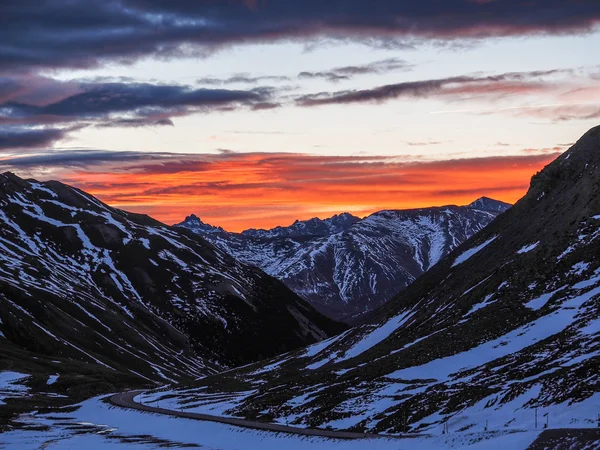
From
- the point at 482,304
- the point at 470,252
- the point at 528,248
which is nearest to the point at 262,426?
the point at 482,304

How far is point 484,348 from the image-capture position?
307ft

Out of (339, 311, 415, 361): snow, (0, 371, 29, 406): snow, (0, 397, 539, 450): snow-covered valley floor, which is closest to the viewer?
(0, 397, 539, 450): snow-covered valley floor

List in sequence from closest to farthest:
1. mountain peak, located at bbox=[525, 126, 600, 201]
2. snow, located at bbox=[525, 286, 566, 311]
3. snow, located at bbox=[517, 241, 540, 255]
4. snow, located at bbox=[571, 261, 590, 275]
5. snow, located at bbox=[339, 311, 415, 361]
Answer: snow, located at bbox=[525, 286, 566, 311] < snow, located at bbox=[571, 261, 590, 275] < snow, located at bbox=[517, 241, 540, 255] < snow, located at bbox=[339, 311, 415, 361] < mountain peak, located at bbox=[525, 126, 600, 201]

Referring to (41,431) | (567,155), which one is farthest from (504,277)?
(41,431)

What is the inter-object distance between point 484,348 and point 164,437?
38.6 meters

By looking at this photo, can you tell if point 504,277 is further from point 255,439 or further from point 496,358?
point 255,439

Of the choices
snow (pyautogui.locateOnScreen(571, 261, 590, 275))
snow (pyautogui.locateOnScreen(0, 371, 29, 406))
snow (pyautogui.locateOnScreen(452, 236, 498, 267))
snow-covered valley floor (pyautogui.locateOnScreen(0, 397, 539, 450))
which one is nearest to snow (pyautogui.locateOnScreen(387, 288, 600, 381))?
→ snow (pyautogui.locateOnScreen(571, 261, 590, 275))

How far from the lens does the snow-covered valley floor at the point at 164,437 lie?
178ft

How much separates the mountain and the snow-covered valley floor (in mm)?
4594

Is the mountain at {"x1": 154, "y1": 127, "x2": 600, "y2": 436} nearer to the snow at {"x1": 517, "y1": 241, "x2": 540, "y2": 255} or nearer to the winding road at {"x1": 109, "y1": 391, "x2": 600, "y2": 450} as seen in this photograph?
the winding road at {"x1": 109, "y1": 391, "x2": 600, "y2": 450}

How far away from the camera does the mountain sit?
64438 mm

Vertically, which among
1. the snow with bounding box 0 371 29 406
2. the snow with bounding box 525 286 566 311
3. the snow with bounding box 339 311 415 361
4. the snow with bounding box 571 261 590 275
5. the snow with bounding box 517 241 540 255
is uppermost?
the snow with bounding box 517 241 540 255

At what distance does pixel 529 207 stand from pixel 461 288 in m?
28.8

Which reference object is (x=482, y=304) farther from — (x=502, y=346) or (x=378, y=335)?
(x=378, y=335)
